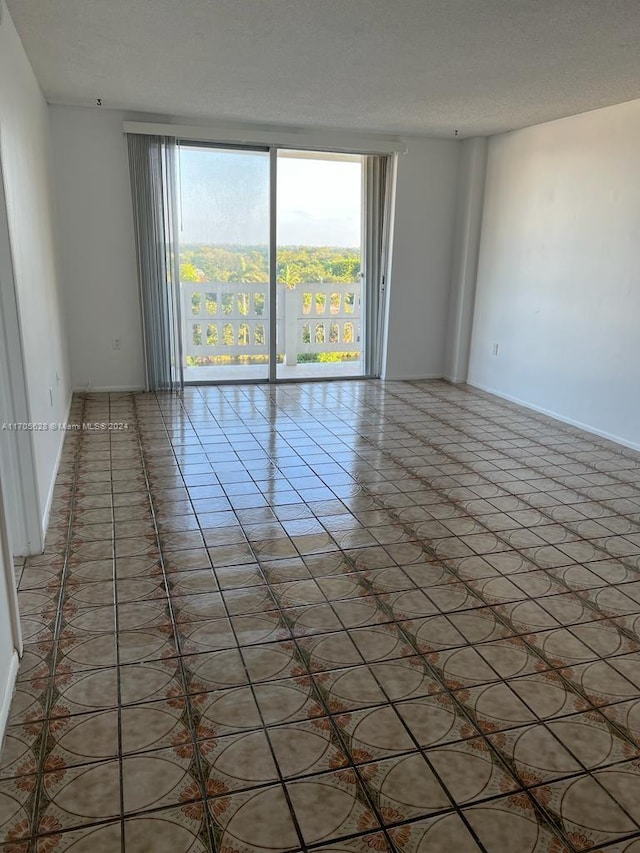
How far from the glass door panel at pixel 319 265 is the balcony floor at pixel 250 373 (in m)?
0.02

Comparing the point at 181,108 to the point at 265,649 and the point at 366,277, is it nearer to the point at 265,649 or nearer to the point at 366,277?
the point at 366,277

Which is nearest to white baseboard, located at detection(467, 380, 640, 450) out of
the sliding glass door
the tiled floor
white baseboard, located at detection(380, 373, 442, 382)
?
white baseboard, located at detection(380, 373, 442, 382)

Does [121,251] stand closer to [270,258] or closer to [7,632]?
[270,258]

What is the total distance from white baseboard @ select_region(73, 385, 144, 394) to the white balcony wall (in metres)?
0.01

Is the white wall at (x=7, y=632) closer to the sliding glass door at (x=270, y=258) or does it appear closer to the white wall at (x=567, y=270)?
the white wall at (x=567, y=270)

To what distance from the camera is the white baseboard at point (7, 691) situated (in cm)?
159

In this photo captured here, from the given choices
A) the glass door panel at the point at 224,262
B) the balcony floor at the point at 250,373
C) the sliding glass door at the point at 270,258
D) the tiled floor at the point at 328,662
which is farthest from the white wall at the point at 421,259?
the tiled floor at the point at 328,662

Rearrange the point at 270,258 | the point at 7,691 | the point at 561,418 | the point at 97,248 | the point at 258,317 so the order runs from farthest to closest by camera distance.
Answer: the point at 258,317
the point at 270,258
the point at 97,248
the point at 561,418
the point at 7,691

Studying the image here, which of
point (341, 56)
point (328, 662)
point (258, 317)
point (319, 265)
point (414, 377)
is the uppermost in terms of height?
point (341, 56)

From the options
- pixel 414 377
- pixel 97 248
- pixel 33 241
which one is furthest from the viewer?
pixel 414 377

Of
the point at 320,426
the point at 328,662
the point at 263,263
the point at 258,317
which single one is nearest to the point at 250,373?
the point at 258,317

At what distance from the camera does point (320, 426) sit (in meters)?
4.46

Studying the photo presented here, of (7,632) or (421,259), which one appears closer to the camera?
(7,632)

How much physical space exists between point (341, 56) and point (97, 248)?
2.78 metres
